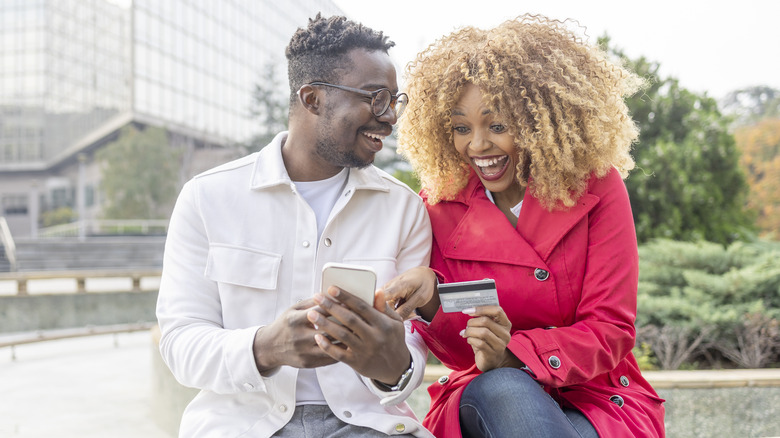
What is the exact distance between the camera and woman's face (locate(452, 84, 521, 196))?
8.71 feet

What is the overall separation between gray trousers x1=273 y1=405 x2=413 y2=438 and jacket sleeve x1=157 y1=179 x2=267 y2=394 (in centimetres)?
21

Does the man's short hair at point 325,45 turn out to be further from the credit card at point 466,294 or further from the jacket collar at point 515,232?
the credit card at point 466,294

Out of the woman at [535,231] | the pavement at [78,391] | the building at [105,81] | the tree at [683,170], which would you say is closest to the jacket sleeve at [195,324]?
the woman at [535,231]

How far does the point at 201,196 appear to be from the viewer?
95.3 inches

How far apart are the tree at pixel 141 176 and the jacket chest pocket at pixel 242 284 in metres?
33.6

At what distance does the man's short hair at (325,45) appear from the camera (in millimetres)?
2609

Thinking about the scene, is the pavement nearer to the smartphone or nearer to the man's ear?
the man's ear

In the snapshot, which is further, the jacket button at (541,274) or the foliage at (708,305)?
the foliage at (708,305)

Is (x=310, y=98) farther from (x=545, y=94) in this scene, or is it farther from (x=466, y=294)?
(x=466, y=294)

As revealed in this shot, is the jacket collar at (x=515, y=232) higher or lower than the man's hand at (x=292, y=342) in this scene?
higher

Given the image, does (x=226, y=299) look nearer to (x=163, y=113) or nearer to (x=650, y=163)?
(x=650, y=163)

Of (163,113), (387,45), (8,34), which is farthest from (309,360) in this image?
(8,34)

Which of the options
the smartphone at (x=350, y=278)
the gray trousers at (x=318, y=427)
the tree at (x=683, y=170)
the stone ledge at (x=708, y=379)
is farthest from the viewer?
the tree at (x=683, y=170)

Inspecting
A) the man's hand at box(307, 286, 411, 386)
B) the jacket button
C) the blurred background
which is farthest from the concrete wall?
the man's hand at box(307, 286, 411, 386)
